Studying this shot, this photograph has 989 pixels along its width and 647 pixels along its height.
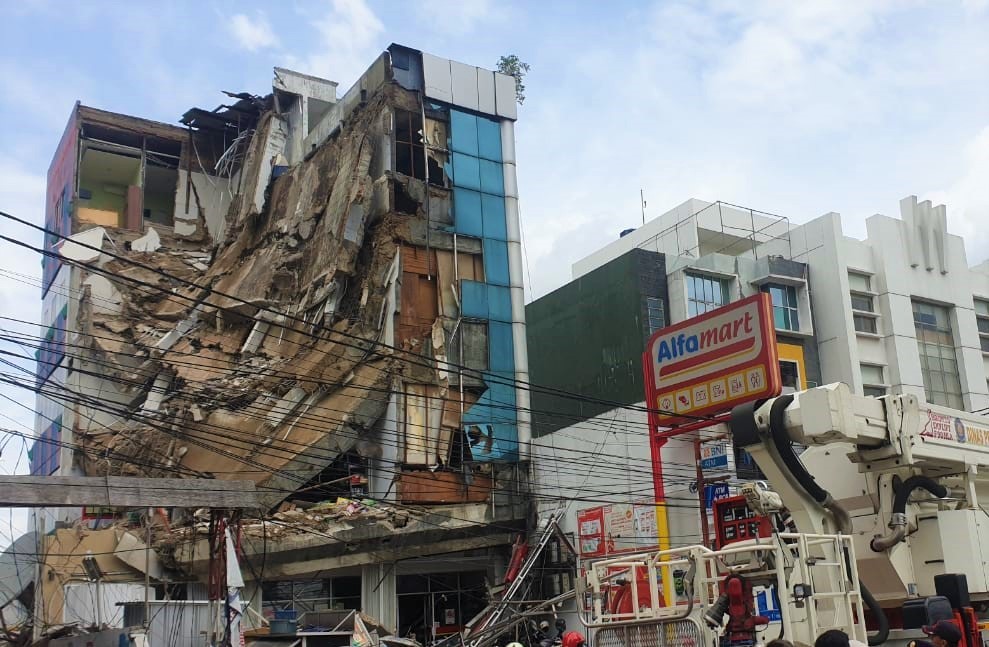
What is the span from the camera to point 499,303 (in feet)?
128

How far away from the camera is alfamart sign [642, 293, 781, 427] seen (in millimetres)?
28375

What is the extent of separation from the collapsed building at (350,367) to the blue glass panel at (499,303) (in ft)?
0.38

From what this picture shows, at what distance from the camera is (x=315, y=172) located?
4316 cm

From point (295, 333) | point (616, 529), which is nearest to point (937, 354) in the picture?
point (616, 529)

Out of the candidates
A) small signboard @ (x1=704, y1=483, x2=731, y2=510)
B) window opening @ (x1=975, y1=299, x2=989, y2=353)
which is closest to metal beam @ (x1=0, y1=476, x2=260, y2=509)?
small signboard @ (x1=704, y1=483, x2=731, y2=510)

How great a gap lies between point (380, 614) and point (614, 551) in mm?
8256

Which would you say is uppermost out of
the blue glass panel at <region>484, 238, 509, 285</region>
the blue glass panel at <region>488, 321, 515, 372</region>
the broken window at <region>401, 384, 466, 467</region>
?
the blue glass panel at <region>484, 238, 509, 285</region>

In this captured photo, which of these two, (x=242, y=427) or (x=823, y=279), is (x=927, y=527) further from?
(x=823, y=279)

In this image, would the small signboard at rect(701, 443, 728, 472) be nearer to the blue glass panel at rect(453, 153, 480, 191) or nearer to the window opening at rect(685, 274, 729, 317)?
the window opening at rect(685, 274, 729, 317)

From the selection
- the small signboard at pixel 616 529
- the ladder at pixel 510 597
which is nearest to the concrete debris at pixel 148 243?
the ladder at pixel 510 597

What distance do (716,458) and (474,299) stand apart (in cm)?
1105

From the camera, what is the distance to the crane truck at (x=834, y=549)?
8.68 meters

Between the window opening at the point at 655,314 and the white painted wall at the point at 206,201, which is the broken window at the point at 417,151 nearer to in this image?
the window opening at the point at 655,314

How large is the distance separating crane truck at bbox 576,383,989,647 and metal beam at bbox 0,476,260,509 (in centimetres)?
820
